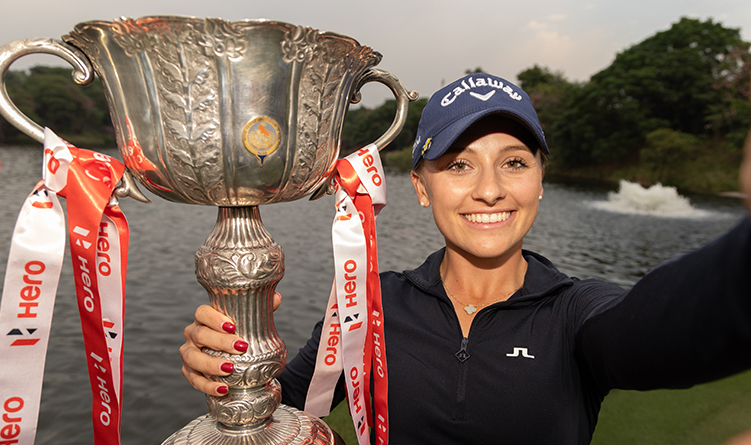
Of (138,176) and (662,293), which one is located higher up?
(138,176)

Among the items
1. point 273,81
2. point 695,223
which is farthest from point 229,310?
point 695,223

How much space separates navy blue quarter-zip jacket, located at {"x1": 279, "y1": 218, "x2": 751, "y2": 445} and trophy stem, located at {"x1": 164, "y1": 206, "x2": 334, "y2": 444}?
0.36 m

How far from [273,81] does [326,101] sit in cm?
16

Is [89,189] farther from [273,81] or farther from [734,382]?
[734,382]

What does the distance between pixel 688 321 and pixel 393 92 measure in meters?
Result: 0.87

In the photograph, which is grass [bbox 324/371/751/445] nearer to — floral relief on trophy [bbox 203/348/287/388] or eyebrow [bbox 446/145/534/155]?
floral relief on trophy [bbox 203/348/287/388]

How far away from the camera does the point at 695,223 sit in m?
14.6

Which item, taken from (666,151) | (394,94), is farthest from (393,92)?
(666,151)

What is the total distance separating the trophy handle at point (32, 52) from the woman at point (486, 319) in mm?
563

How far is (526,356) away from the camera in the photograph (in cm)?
132

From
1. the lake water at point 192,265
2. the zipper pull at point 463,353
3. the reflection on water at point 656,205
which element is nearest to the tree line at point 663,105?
the lake water at point 192,265

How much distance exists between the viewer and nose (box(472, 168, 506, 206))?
1.34m

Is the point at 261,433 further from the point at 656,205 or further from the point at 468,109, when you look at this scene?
the point at 656,205

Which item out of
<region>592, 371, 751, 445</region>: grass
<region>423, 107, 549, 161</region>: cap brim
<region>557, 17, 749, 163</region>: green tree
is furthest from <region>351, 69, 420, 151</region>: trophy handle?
<region>557, 17, 749, 163</region>: green tree
